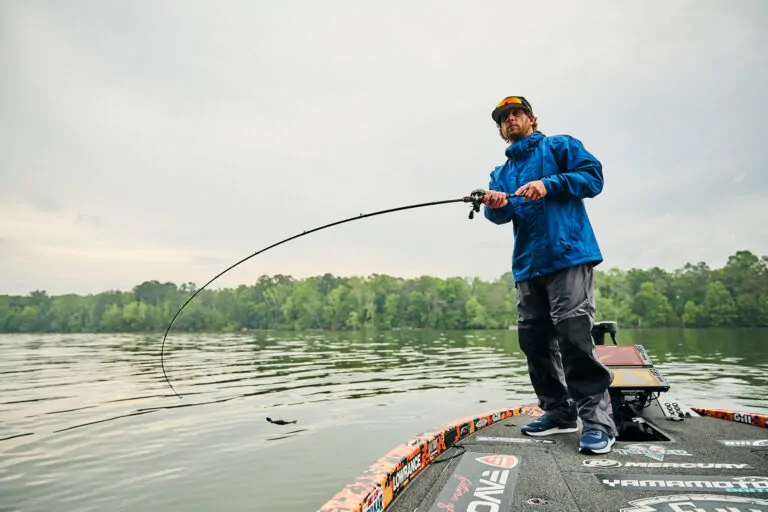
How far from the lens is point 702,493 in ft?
8.16

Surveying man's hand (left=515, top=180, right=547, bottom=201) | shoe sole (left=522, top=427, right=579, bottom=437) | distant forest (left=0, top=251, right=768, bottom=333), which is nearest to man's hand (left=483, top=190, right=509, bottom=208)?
man's hand (left=515, top=180, right=547, bottom=201)

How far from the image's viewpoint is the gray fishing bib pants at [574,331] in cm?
354

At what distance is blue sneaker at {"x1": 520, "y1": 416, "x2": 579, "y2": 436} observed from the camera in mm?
3926

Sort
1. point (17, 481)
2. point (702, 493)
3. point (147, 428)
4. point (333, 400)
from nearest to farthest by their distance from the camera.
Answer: point (702, 493)
point (17, 481)
point (147, 428)
point (333, 400)

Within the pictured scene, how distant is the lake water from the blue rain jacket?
3.73m

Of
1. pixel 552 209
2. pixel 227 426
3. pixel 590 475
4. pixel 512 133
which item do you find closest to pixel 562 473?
pixel 590 475

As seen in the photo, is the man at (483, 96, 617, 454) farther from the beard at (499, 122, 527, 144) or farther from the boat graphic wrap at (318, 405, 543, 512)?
the boat graphic wrap at (318, 405, 543, 512)

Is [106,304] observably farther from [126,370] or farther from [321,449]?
[321,449]

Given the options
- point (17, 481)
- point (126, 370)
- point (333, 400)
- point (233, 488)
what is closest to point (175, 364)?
point (126, 370)

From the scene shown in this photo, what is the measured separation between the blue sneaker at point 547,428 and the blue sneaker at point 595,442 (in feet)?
1.60

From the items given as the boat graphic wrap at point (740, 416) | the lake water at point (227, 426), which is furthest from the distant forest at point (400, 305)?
the boat graphic wrap at point (740, 416)

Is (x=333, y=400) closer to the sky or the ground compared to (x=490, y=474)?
closer to the ground

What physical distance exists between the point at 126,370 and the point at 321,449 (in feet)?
53.7

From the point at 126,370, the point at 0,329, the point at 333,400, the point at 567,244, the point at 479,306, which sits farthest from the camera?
the point at 0,329
